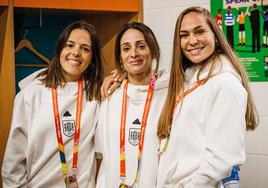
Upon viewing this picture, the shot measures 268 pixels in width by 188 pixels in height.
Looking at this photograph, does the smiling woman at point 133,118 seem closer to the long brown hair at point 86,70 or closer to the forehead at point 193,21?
the long brown hair at point 86,70

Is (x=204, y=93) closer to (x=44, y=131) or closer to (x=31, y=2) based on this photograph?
(x=44, y=131)

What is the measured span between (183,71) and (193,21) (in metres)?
0.22

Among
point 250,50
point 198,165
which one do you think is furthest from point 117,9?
point 198,165

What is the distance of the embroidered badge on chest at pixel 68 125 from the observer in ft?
6.63

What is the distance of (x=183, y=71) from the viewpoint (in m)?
1.79

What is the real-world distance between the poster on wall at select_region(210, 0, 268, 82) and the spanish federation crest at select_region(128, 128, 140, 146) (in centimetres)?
83

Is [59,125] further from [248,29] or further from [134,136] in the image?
[248,29]

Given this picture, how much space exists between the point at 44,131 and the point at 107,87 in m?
0.38

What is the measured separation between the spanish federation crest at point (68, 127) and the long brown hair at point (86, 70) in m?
0.16

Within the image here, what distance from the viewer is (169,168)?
1747 millimetres

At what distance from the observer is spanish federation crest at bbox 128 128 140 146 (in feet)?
6.38

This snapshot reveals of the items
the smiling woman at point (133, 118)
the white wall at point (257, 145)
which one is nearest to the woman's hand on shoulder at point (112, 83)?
the smiling woman at point (133, 118)

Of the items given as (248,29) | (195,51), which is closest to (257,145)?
(248,29)

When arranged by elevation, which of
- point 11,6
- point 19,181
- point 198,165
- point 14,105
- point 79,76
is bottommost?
point 19,181
